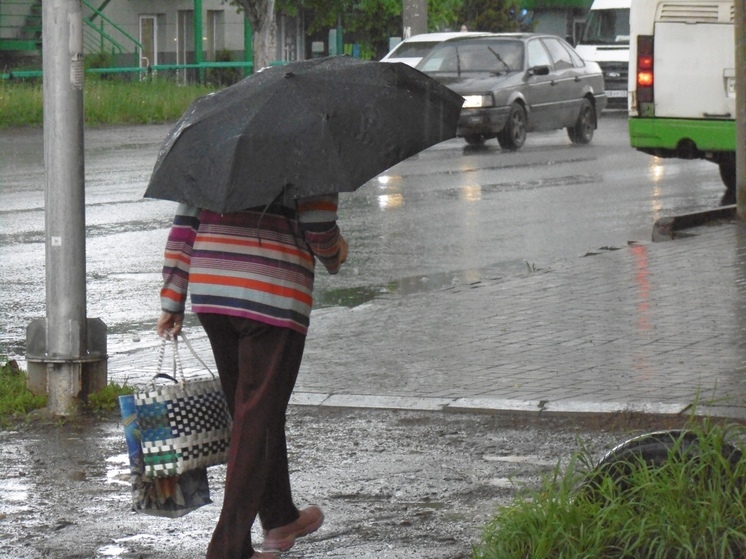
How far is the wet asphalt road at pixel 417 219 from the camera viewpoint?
10.7 metres

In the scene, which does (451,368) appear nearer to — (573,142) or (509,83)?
(509,83)

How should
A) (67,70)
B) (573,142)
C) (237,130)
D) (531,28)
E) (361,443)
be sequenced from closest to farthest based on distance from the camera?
(237,130) < (361,443) < (67,70) < (573,142) < (531,28)

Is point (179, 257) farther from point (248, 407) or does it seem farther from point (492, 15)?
point (492, 15)

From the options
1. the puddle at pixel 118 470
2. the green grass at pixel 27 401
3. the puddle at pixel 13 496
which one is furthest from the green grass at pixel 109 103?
the puddle at pixel 13 496

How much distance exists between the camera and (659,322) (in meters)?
8.67

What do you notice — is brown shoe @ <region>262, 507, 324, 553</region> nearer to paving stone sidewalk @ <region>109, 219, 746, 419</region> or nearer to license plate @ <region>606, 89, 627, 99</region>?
paving stone sidewalk @ <region>109, 219, 746, 419</region>

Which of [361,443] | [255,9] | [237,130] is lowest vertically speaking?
[361,443]

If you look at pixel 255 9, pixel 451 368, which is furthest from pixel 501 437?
pixel 255 9

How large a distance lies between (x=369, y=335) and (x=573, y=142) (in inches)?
656

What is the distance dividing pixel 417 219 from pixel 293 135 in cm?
1022

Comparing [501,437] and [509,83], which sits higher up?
[509,83]

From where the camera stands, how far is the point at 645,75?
49.1ft

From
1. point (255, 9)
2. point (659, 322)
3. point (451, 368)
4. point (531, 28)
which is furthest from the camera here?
point (531, 28)

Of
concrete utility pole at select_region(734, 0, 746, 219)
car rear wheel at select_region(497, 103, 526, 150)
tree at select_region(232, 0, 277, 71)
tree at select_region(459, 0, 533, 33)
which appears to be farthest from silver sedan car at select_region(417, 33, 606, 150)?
tree at select_region(459, 0, 533, 33)
